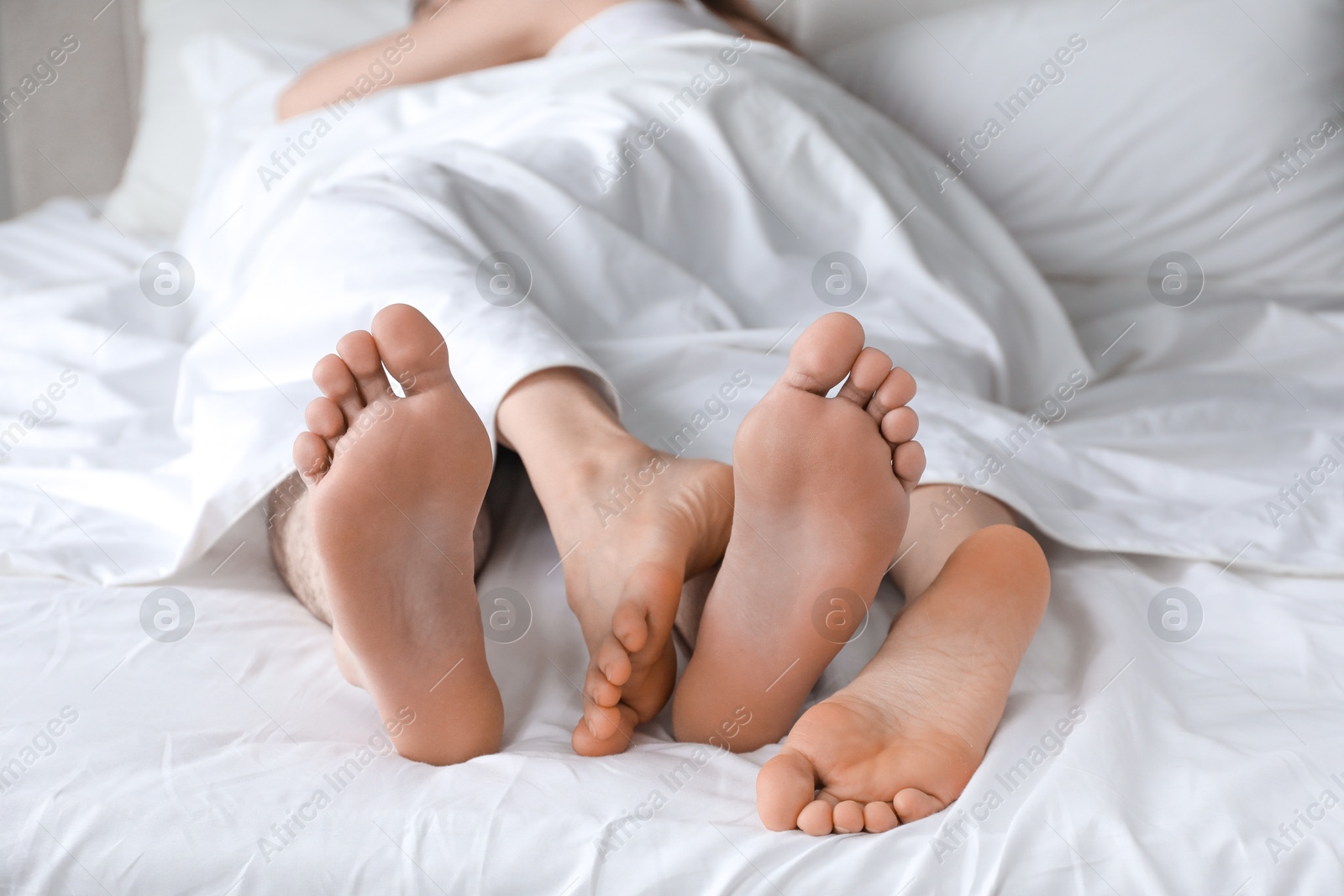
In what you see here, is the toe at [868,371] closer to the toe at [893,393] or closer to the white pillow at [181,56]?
the toe at [893,393]

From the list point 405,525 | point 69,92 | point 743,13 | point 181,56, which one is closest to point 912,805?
point 405,525

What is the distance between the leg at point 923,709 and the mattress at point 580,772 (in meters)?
0.01

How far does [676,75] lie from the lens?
976 mm

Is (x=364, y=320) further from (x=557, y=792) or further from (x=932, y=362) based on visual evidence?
(x=932, y=362)

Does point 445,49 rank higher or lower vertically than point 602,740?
higher

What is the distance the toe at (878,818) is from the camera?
462 mm

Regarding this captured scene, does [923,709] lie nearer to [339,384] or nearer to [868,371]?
[868,371]

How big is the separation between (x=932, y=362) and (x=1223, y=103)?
0.62 m

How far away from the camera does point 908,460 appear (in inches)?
20.6

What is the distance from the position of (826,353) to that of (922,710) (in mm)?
191

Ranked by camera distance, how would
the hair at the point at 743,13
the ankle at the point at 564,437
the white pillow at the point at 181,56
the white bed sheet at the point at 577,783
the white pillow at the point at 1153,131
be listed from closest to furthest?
the white bed sheet at the point at 577,783 < the ankle at the point at 564,437 < the white pillow at the point at 1153,131 < the hair at the point at 743,13 < the white pillow at the point at 181,56

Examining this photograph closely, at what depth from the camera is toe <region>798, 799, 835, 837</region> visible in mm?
457

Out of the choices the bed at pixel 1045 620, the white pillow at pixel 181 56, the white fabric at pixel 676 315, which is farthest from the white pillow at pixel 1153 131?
the white pillow at pixel 181 56

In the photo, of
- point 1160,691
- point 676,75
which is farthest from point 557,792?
point 676,75
